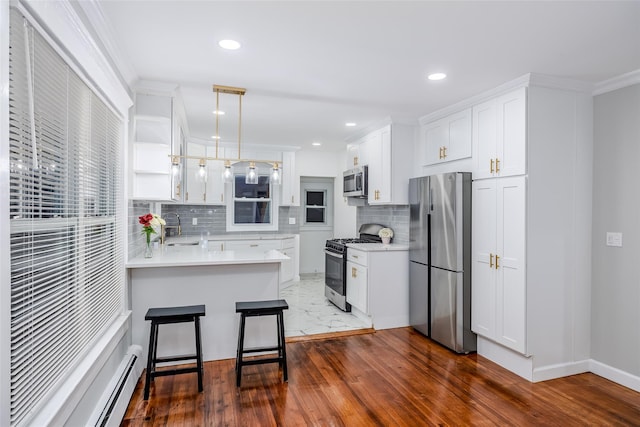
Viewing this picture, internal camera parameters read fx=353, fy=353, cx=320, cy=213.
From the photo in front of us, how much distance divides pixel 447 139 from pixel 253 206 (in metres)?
3.67

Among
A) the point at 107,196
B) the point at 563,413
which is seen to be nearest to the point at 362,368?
the point at 563,413

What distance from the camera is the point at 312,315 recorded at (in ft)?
15.1

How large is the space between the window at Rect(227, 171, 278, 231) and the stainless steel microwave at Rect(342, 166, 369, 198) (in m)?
1.70

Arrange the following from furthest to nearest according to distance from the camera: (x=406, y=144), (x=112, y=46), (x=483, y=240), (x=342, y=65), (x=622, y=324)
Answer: (x=406, y=144)
(x=483, y=240)
(x=622, y=324)
(x=342, y=65)
(x=112, y=46)

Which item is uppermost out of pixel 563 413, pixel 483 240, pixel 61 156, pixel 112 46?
pixel 112 46

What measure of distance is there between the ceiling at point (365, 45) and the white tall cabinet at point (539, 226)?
0.92 feet

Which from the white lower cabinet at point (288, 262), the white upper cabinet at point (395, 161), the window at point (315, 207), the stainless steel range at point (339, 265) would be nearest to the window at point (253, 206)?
the white lower cabinet at point (288, 262)

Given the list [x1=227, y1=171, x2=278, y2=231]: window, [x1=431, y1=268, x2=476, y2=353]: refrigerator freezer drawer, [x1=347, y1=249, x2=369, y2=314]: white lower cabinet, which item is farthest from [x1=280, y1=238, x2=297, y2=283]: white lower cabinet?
[x1=431, y1=268, x2=476, y2=353]: refrigerator freezer drawer

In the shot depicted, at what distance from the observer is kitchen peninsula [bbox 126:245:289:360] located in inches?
120

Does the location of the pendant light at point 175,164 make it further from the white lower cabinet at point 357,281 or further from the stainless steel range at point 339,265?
the stainless steel range at point 339,265

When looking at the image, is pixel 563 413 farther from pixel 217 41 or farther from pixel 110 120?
pixel 110 120

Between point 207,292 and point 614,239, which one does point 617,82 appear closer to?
point 614,239

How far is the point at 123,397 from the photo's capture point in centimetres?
243

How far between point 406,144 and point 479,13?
2.45 m
